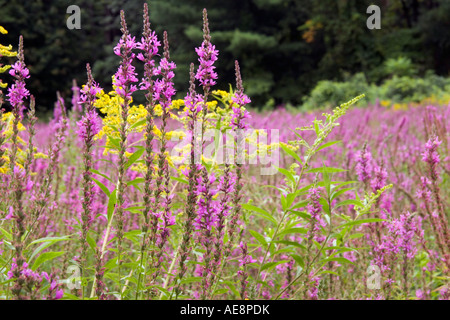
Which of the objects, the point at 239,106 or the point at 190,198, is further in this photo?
the point at 239,106

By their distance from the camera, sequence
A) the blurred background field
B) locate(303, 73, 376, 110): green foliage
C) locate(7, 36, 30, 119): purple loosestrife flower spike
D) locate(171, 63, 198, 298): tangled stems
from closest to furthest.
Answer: locate(171, 63, 198, 298): tangled stems < locate(7, 36, 30, 119): purple loosestrife flower spike < locate(303, 73, 376, 110): green foliage < the blurred background field

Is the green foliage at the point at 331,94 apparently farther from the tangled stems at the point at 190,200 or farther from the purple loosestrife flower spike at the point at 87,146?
the purple loosestrife flower spike at the point at 87,146

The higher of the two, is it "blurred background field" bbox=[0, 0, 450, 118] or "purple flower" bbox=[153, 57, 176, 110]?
"blurred background field" bbox=[0, 0, 450, 118]

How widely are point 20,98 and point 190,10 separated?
21693 mm

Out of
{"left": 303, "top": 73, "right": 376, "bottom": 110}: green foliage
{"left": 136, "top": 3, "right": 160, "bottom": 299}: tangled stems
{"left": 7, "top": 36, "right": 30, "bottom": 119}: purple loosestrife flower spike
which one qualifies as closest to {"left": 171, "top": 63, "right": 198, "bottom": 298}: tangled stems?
{"left": 136, "top": 3, "right": 160, "bottom": 299}: tangled stems

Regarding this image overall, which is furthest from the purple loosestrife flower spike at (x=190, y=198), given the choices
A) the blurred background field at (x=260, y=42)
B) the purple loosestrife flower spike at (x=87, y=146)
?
the blurred background field at (x=260, y=42)

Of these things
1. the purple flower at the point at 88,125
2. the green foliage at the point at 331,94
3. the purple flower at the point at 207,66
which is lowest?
the purple flower at the point at 88,125

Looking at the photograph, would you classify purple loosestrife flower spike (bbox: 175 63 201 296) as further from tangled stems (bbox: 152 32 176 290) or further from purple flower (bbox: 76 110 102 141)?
purple flower (bbox: 76 110 102 141)

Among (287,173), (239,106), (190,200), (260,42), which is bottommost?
(190,200)

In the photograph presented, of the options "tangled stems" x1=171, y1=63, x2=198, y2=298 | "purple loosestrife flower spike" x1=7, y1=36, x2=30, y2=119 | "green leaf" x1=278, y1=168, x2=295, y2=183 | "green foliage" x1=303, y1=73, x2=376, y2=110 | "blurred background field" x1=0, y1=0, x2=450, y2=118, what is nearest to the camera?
"tangled stems" x1=171, y1=63, x2=198, y2=298

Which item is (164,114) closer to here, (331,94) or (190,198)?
(190,198)

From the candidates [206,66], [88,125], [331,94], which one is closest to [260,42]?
[331,94]
